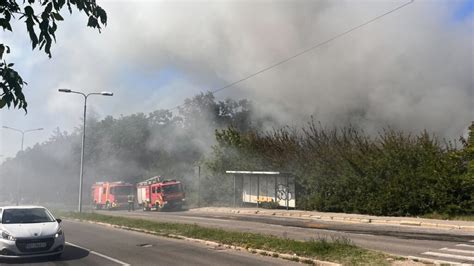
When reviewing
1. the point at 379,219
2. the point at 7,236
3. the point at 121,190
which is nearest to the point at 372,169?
the point at 379,219

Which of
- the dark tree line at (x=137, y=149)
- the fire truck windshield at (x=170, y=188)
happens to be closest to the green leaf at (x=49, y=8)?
the fire truck windshield at (x=170, y=188)

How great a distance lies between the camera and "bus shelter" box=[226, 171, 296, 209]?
28.0 metres

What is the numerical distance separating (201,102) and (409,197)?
37.6m

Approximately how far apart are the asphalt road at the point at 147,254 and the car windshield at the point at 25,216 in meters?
0.94

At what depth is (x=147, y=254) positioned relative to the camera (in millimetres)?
9852

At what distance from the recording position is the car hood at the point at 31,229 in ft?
29.7

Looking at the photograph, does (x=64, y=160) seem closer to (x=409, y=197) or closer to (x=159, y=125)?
(x=159, y=125)

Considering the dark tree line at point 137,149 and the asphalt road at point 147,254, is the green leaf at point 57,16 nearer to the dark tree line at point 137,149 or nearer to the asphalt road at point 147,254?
the asphalt road at point 147,254

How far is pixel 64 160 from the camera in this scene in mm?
62688

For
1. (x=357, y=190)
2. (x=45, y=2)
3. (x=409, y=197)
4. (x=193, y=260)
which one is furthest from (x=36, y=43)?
A: (x=357, y=190)

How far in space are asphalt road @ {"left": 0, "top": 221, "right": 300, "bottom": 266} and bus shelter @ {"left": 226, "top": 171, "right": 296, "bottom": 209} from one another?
15.9 meters

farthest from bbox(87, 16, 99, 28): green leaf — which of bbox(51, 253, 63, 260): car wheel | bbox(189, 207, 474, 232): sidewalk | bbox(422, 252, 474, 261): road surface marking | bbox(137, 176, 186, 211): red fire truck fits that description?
bbox(137, 176, 186, 211): red fire truck

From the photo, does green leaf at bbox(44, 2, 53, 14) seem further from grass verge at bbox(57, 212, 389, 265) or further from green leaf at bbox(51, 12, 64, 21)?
grass verge at bbox(57, 212, 389, 265)

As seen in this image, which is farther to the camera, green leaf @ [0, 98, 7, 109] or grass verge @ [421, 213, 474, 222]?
grass verge @ [421, 213, 474, 222]
